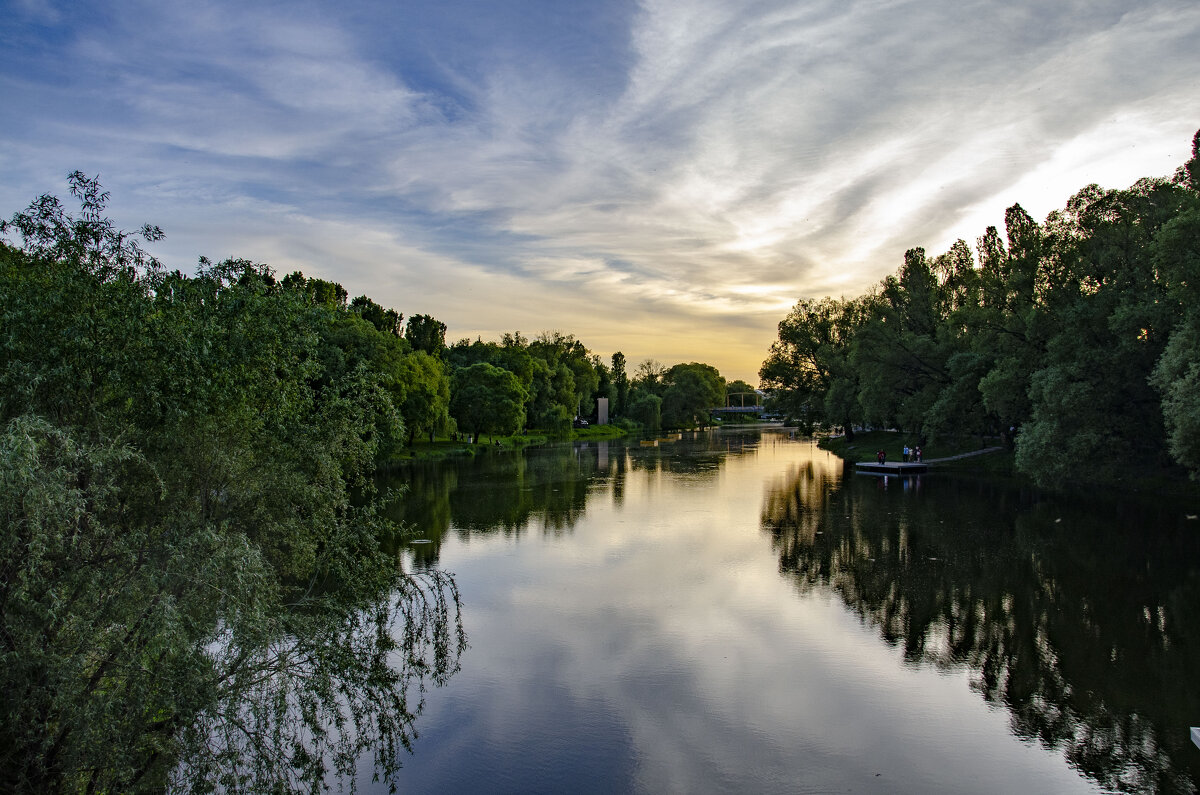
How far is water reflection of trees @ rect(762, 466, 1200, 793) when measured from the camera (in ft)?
41.8

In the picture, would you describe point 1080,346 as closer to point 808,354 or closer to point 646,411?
point 808,354

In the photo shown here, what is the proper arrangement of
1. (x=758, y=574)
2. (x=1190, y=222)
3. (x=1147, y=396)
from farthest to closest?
(x=1147, y=396) → (x=1190, y=222) → (x=758, y=574)

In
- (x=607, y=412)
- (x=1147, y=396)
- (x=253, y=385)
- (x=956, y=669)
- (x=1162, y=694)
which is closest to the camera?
(x=253, y=385)

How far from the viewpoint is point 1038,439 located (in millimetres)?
35375

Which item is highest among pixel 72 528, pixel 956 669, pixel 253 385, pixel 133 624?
pixel 253 385

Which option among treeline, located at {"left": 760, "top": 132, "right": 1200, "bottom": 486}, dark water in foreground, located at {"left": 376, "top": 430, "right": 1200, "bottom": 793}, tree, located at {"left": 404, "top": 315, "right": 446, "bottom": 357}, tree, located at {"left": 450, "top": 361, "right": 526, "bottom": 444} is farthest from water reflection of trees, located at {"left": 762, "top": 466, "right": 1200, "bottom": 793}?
tree, located at {"left": 404, "top": 315, "right": 446, "bottom": 357}

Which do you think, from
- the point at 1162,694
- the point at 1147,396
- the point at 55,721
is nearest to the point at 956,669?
the point at 1162,694

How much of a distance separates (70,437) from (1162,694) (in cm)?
1818

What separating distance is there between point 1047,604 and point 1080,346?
2216cm

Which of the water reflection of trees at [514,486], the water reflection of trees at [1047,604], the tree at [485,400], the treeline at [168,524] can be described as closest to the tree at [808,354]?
the water reflection of trees at [514,486]

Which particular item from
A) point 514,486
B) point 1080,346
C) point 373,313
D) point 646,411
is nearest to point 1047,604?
point 1080,346

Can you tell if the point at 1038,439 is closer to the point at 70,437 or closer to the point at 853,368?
the point at 853,368

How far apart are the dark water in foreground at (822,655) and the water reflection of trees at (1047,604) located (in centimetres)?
7

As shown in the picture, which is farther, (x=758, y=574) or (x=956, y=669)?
(x=758, y=574)
